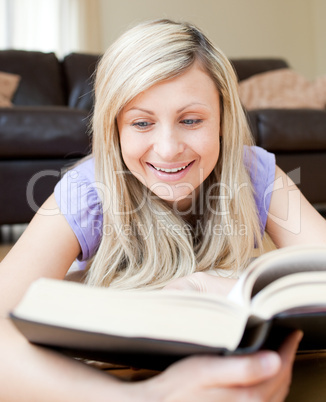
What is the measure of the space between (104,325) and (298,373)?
305 millimetres

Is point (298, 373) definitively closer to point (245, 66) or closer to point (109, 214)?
point (109, 214)

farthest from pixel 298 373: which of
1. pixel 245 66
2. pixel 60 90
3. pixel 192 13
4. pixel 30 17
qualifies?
pixel 192 13

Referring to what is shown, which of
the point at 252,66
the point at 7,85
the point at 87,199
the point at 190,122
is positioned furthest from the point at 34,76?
the point at 190,122

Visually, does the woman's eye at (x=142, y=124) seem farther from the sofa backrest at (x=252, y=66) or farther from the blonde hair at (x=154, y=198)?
the sofa backrest at (x=252, y=66)

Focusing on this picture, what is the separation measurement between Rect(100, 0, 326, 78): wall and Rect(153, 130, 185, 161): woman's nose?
3.39m

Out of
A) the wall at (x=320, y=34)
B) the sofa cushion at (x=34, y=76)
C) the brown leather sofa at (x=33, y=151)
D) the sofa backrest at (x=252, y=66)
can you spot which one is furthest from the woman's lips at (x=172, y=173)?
the wall at (x=320, y=34)

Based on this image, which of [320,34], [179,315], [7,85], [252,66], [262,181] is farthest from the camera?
[320,34]

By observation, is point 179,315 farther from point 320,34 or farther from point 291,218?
point 320,34

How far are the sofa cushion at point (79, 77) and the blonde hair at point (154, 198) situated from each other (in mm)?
1813

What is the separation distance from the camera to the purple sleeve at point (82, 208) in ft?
3.10

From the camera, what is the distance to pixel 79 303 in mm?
424

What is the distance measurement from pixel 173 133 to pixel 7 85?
2000 mm


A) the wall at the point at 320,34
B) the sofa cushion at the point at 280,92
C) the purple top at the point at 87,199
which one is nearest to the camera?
the purple top at the point at 87,199

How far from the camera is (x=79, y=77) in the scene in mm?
2863
